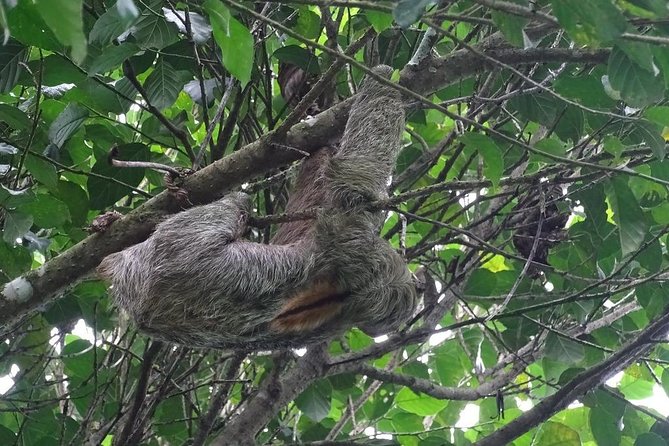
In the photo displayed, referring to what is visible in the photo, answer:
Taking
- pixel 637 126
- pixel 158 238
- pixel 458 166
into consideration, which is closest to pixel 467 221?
pixel 458 166

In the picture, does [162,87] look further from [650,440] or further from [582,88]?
[650,440]

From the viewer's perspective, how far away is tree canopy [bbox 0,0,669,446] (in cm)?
458

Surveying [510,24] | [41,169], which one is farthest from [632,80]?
[41,169]

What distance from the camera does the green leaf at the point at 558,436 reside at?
6.75 m

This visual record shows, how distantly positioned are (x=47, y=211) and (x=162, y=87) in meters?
1.24

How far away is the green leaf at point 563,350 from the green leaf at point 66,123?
4193mm

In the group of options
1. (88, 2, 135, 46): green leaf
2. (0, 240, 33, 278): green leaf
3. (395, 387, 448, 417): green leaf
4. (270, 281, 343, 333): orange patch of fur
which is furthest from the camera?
(395, 387, 448, 417): green leaf

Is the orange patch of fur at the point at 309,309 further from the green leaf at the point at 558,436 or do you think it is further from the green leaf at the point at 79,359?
the green leaf at the point at 558,436

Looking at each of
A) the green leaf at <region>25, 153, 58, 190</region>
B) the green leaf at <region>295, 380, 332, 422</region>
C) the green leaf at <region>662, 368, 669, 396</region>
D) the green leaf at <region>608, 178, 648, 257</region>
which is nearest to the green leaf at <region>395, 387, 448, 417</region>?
the green leaf at <region>295, 380, 332, 422</region>

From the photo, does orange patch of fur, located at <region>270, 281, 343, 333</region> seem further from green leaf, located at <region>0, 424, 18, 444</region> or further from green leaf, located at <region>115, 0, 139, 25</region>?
green leaf, located at <region>115, 0, 139, 25</region>

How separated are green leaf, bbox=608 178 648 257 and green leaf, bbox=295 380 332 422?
3319mm

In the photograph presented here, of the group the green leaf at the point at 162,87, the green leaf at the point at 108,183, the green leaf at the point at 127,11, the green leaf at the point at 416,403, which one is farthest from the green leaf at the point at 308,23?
the green leaf at the point at 416,403

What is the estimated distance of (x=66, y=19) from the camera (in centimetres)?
210

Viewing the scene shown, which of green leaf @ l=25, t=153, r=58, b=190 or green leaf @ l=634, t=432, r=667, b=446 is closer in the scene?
green leaf @ l=25, t=153, r=58, b=190
